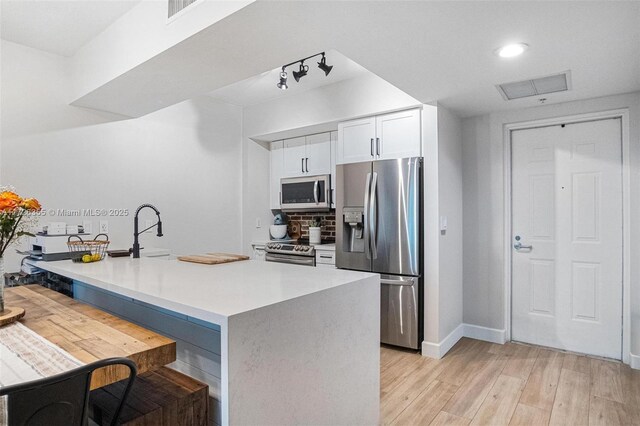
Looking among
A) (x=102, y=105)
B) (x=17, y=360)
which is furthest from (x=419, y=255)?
(x=102, y=105)

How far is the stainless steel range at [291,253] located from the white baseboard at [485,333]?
5.62 feet

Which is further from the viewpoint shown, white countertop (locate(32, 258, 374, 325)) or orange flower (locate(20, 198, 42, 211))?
orange flower (locate(20, 198, 42, 211))

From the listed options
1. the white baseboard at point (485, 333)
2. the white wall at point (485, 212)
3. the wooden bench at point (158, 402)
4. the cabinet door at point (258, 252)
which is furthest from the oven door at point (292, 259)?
the wooden bench at point (158, 402)

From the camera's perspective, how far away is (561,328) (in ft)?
10.9

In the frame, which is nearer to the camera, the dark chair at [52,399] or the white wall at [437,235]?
the dark chair at [52,399]

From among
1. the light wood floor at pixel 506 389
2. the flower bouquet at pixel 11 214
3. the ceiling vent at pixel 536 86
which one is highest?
the ceiling vent at pixel 536 86

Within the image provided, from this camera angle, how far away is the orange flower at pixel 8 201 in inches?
57.4

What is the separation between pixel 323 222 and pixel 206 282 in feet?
9.85

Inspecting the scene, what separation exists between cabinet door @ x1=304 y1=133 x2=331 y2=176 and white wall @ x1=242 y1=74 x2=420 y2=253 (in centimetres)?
19

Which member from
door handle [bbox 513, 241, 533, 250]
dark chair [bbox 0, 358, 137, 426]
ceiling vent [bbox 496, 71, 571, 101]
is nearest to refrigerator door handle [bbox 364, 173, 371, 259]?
ceiling vent [bbox 496, 71, 571, 101]

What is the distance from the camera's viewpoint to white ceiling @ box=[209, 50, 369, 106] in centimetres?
335

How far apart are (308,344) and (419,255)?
1.97 meters

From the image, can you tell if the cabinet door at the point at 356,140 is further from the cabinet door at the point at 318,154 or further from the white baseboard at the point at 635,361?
the white baseboard at the point at 635,361

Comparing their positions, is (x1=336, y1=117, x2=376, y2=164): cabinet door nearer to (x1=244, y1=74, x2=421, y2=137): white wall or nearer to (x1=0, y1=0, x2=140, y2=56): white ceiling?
(x1=244, y1=74, x2=421, y2=137): white wall
